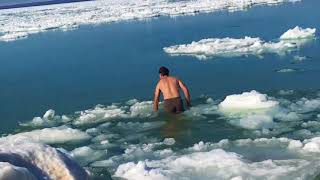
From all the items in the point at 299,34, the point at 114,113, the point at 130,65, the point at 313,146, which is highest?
the point at 313,146

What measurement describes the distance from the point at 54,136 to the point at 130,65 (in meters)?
5.83

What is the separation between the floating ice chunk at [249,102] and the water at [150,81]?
28cm

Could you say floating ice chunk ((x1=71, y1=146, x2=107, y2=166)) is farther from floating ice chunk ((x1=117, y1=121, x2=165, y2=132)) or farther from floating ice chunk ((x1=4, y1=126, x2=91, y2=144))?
floating ice chunk ((x1=117, y1=121, x2=165, y2=132))

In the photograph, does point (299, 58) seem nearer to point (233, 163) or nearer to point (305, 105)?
point (305, 105)

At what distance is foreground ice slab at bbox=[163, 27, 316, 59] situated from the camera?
13180 millimetres

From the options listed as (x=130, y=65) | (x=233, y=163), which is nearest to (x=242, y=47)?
(x=130, y=65)

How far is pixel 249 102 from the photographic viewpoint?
26.5 feet

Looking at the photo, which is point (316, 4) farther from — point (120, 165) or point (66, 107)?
point (120, 165)

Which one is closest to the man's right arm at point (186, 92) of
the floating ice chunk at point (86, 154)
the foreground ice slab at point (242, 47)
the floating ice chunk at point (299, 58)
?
the floating ice chunk at point (86, 154)

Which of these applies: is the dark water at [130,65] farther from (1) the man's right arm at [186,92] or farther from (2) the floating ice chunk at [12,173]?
(2) the floating ice chunk at [12,173]

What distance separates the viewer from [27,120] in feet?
29.2

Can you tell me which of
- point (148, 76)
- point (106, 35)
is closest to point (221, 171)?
point (148, 76)

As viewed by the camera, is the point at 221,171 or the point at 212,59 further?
the point at 212,59

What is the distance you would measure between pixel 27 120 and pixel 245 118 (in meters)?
3.36
